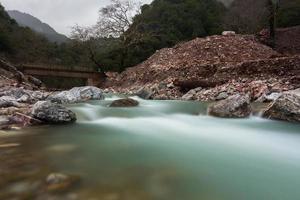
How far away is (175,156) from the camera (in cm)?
498

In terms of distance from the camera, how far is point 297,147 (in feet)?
18.5

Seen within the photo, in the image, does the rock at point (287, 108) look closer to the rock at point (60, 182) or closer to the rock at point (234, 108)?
the rock at point (234, 108)

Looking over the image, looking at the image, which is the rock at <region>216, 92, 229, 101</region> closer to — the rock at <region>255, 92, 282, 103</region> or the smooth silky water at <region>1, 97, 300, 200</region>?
the rock at <region>255, 92, 282, 103</region>

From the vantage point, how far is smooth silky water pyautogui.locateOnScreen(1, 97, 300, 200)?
3.58 meters

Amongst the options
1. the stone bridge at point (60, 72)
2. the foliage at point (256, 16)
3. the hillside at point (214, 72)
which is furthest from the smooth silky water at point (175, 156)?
the foliage at point (256, 16)

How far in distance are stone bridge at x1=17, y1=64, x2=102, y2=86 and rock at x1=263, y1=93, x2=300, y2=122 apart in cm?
1998

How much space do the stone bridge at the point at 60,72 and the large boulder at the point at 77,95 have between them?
1260 cm

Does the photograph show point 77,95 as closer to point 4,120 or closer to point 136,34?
point 4,120

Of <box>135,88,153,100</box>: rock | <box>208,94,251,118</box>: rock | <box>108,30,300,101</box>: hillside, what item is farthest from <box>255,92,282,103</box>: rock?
<box>135,88,153,100</box>: rock

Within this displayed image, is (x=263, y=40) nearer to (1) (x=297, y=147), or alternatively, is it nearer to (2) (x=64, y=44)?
(1) (x=297, y=147)

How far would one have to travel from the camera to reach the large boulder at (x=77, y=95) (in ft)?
39.5

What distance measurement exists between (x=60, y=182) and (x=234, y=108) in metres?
5.76

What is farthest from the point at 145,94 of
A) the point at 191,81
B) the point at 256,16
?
the point at 256,16

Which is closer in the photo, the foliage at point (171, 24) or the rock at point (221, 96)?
the rock at point (221, 96)
